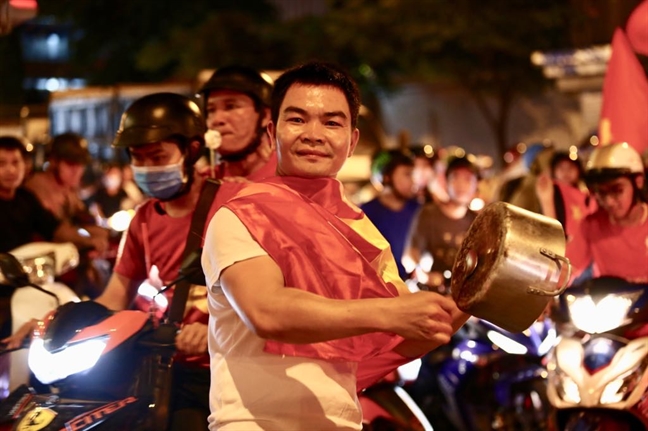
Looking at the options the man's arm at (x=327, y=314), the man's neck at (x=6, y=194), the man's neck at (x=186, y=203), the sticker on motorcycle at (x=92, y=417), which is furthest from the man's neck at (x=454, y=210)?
the man's arm at (x=327, y=314)

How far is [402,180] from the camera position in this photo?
9.95 metres

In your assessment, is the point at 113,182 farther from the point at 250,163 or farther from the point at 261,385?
the point at 261,385

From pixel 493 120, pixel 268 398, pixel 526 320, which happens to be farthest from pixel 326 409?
pixel 493 120

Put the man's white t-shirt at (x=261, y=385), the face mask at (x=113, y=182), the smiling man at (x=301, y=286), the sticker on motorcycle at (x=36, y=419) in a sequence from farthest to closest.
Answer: the face mask at (x=113, y=182) < the sticker on motorcycle at (x=36, y=419) < the man's white t-shirt at (x=261, y=385) < the smiling man at (x=301, y=286)

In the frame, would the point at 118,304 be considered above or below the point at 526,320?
below

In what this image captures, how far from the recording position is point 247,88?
588 cm

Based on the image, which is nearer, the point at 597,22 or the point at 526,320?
the point at 526,320

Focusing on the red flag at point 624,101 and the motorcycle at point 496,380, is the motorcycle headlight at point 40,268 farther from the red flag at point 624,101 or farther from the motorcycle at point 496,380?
the red flag at point 624,101

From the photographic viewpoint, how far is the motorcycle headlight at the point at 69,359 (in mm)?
4723

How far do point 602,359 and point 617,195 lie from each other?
113cm

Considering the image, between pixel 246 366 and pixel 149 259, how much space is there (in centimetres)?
202

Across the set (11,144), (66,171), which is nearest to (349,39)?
(66,171)

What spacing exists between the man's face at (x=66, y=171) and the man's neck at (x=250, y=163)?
4.15 m

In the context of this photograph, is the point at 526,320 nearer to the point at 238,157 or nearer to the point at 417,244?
the point at 238,157
